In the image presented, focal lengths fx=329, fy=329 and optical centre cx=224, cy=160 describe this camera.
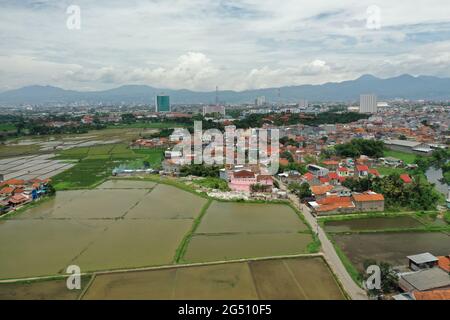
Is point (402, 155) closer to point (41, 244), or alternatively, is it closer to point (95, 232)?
point (95, 232)

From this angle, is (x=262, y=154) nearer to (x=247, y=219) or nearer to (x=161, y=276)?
(x=247, y=219)

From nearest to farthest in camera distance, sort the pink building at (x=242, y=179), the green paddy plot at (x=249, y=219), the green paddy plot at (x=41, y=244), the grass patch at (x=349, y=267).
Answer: the grass patch at (x=349, y=267) → the green paddy plot at (x=41, y=244) → the green paddy plot at (x=249, y=219) → the pink building at (x=242, y=179)

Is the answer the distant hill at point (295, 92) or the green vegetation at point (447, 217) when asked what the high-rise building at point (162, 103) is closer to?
the green vegetation at point (447, 217)

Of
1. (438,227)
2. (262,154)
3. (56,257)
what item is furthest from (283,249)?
(262,154)

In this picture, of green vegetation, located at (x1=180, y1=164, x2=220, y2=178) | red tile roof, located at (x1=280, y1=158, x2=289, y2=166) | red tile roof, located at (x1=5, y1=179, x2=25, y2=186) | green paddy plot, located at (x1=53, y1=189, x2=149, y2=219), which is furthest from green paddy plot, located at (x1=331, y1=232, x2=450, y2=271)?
red tile roof, located at (x1=5, y1=179, x2=25, y2=186)

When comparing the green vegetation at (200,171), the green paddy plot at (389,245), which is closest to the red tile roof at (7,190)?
the green vegetation at (200,171)
